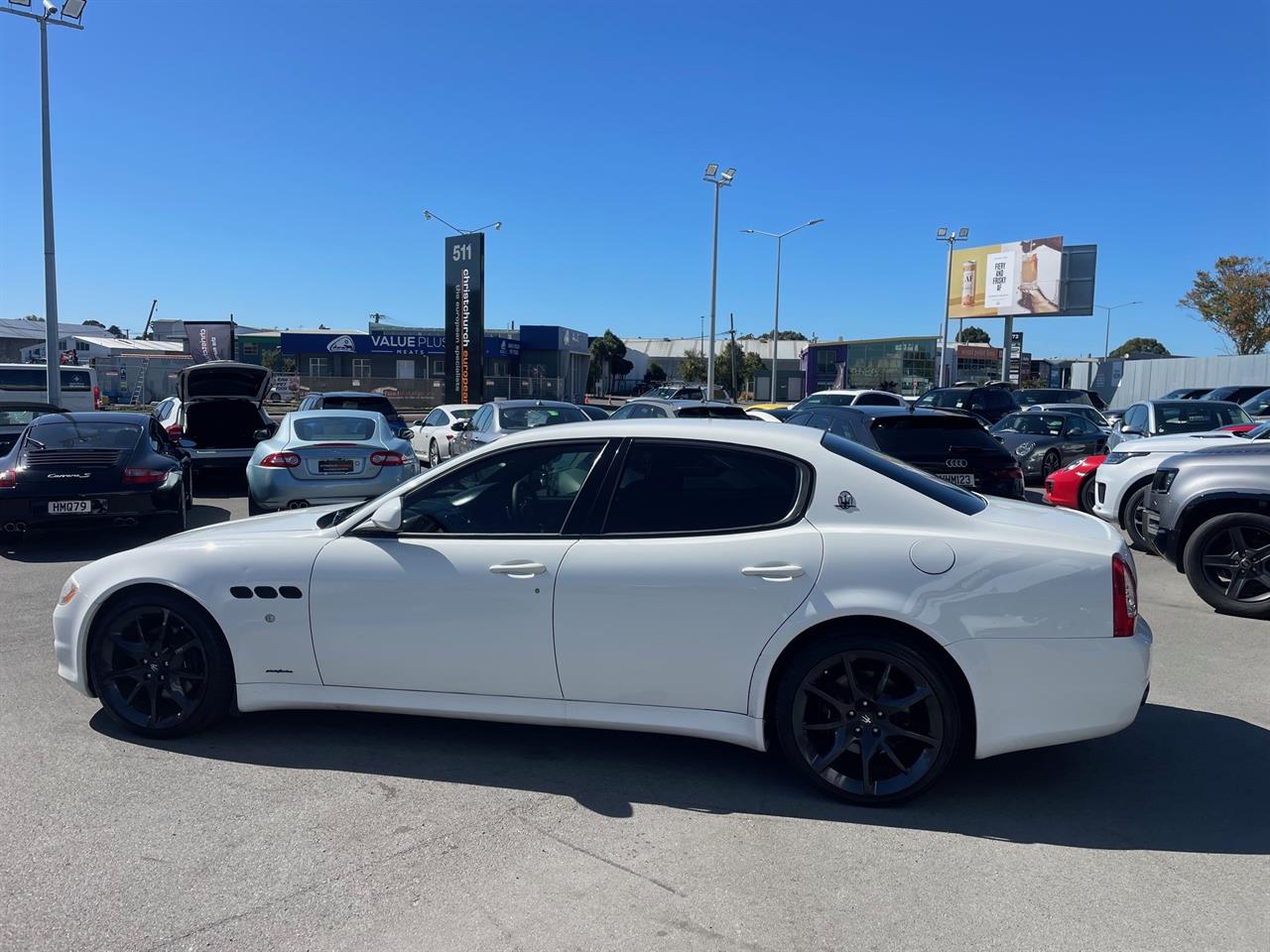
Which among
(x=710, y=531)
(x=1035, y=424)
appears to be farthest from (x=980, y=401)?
(x=710, y=531)

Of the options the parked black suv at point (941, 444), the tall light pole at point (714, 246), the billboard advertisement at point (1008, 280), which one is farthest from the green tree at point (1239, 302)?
the parked black suv at point (941, 444)

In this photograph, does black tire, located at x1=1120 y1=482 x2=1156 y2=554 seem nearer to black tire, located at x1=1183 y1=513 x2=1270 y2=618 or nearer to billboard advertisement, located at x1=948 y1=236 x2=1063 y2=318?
black tire, located at x1=1183 y1=513 x2=1270 y2=618

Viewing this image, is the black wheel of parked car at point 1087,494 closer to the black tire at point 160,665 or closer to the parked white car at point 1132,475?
the parked white car at point 1132,475

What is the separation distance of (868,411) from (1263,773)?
19.4 feet

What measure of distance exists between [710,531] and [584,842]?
52.7 inches

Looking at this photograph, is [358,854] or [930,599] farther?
[930,599]

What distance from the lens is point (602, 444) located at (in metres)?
4.34

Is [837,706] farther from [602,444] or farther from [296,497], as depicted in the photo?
[296,497]

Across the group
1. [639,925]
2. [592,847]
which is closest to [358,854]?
[592,847]

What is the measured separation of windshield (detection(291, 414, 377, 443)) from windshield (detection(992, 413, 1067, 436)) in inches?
453

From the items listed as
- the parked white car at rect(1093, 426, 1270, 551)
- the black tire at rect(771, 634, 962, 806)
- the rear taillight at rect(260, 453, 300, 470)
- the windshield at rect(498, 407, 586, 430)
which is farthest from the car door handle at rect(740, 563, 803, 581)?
the windshield at rect(498, 407, 586, 430)

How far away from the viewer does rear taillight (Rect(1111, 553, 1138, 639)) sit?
3.74m

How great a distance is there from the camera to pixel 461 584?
416 cm

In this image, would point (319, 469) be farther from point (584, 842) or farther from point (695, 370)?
point (695, 370)
